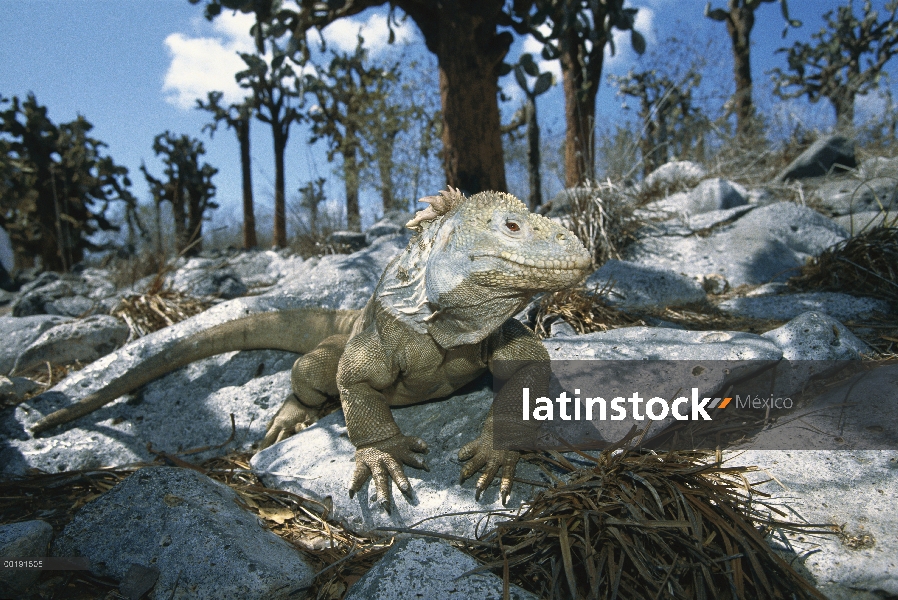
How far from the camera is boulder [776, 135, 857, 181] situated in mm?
9117

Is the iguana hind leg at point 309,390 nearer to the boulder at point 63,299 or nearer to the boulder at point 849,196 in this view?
the boulder at point 63,299

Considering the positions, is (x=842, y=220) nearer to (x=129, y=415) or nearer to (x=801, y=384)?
(x=801, y=384)

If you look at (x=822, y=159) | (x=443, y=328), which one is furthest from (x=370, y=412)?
(x=822, y=159)

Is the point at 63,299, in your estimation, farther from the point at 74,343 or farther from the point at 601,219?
the point at 601,219

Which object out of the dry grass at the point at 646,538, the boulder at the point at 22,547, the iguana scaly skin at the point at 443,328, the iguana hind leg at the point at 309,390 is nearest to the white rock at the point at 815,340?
the dry grass at the point at 646,538

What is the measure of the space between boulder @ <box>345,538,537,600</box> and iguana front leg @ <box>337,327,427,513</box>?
25.0 inches

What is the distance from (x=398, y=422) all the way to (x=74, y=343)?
12.1 ft

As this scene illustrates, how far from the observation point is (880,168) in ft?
26.9

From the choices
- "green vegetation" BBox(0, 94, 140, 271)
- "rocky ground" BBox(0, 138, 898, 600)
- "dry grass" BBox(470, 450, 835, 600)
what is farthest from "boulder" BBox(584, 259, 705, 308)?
"green vegetation" BBox(0, 94, 140, 271)

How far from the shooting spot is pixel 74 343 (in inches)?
196

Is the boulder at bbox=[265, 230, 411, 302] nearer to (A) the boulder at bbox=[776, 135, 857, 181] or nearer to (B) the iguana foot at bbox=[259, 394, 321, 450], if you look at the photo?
(B) the iguana foot at bbox=[259, 394, 321, 450]

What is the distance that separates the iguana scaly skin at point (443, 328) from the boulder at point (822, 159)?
8850 millimetres

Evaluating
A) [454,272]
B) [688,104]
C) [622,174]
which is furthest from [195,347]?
[688,104]

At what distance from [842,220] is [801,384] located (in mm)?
5338
